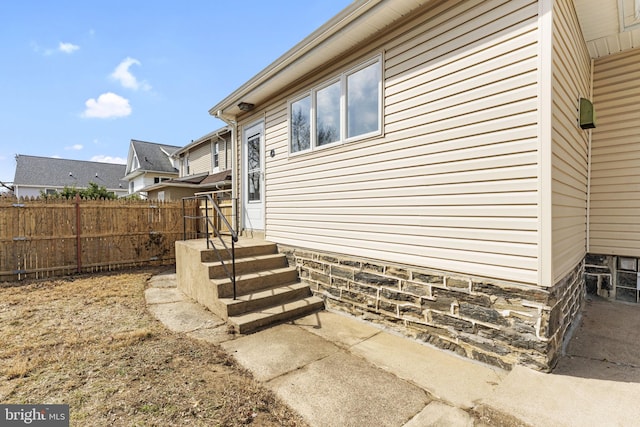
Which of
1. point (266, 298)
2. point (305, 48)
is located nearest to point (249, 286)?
point (266, 298)

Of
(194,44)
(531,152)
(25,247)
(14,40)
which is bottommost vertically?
(25,247)

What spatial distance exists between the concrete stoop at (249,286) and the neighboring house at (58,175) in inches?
1004

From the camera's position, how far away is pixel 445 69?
305 centimetres

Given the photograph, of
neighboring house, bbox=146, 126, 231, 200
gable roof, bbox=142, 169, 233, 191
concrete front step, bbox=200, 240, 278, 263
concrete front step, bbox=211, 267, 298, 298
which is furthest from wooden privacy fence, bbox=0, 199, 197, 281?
concrete front step, bbox=211, 267, 298, 298

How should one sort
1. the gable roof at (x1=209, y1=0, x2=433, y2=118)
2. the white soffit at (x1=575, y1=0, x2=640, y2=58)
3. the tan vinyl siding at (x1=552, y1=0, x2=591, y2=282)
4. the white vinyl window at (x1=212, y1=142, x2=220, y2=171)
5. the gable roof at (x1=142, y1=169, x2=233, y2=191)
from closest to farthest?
the tan vinyl siding at (x1=552, y1=0, x2=591, y2=282), the white soffit at (x1=575, y1=0, x2=640, y2=58), the gable roof at (x1=209, y1=0, x2=433, y2=118), the gable roof at (x1=142, y1=169, x2=233, y2=191), the white vinyl window at (x1=212, y1=142, x2=220, y2=171)

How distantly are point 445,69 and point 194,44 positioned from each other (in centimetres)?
667

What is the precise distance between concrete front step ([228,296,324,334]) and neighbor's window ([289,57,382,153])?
2.46m

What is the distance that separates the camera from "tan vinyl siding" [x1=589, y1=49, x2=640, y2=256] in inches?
157

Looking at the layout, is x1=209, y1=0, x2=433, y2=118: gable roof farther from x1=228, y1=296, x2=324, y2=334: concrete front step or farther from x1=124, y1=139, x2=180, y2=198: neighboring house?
x1=124, y1=139, x2=180, y2=198: neighboring house

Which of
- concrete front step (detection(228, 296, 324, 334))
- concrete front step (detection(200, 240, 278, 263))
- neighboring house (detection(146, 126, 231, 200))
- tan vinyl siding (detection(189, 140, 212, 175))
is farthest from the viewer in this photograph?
tan vinyl siding (detection(189, 140, 212, 175))

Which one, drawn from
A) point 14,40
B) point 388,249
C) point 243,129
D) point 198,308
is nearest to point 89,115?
Answer: point 14,40

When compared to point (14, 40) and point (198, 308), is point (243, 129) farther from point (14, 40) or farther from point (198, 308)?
point (14, 40)

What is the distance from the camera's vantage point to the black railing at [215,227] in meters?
4.17

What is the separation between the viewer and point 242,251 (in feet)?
16.4
